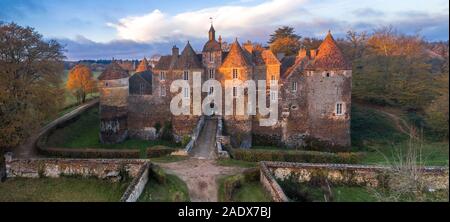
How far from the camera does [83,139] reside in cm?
3344

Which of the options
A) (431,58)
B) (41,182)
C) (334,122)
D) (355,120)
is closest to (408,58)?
(431,58)

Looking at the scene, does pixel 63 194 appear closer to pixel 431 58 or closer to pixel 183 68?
pixel 183 68

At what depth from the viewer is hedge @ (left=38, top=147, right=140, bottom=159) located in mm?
24078

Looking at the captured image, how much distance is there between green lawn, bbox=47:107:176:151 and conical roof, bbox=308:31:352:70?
48.7 feet

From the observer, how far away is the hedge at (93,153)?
24.1 m

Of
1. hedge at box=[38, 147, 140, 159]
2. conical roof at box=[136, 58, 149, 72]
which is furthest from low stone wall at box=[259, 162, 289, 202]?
conical roof at box=[136, 58, 149, 72]

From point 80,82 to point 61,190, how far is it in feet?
109

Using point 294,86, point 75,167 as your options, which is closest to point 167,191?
point 75,167

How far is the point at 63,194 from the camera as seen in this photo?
19.1 metres

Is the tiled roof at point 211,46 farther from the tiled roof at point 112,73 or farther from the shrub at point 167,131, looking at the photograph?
the tiled roof at point 112,73

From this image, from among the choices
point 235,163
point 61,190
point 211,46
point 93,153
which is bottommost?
point 61,190

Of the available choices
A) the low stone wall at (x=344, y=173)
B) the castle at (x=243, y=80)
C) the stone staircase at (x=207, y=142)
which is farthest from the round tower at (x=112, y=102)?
the low stone wall at (x=344, y=173)

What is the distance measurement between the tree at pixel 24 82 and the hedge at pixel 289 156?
14.5 meters

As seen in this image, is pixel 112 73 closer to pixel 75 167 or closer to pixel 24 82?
pixel 24 82
